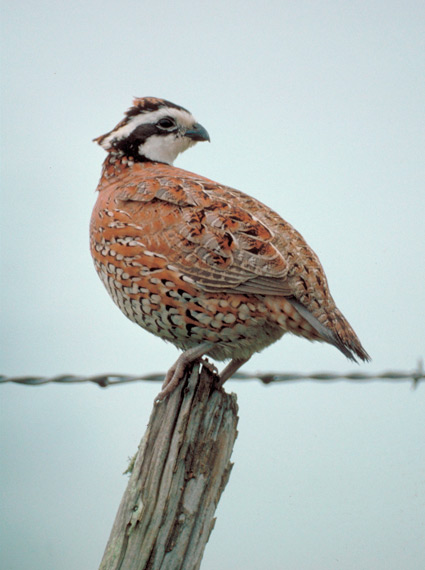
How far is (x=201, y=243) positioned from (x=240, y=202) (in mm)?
370

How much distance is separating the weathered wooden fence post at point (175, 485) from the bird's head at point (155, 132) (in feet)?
7.45

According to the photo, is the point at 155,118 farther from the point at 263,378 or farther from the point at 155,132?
the point at 263,378

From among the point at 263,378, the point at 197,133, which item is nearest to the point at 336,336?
the point at 263,378

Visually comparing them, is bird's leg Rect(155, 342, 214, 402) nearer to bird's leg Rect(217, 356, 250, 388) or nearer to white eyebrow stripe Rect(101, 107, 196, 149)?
bird's leg Rect(217, 356, 250, 388)

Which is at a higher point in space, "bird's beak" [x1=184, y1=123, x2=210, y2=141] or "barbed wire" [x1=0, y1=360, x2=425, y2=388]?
"bird's beak" [x1=184, y1=123, x2=210, y2=141]

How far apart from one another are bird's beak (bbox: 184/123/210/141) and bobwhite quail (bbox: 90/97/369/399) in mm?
864

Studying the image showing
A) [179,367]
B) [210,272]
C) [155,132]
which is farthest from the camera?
[155,132]

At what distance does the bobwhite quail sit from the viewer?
3.74 metres

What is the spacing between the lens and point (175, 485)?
3027 millimetres

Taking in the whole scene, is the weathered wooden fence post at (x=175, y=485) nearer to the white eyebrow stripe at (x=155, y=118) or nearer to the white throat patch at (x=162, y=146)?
the white throat patch at (x=162, y=146)

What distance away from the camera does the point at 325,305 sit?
12.5ft

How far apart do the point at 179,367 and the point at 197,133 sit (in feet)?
6.76

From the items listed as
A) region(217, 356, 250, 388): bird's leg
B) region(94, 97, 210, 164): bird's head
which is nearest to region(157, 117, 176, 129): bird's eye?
region(94, 97, 210, 164): bird's head

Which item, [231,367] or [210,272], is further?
[231,367]
